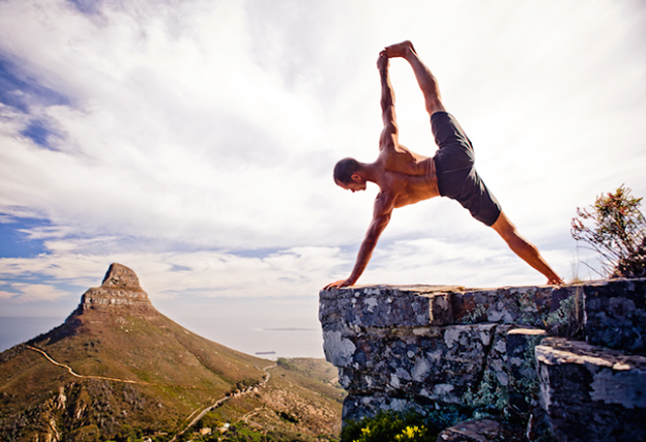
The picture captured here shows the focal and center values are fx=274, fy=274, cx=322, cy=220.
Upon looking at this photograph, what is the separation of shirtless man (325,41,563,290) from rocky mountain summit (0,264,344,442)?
3496 centimetres

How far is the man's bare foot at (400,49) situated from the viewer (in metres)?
5.04

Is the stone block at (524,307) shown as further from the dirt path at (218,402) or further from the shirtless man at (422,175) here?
the dirt path at (218,402)

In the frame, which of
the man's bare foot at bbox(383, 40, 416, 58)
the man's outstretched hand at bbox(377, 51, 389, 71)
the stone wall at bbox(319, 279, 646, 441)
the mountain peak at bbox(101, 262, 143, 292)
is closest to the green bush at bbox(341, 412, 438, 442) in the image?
the stone wall at bbox(319, 279, 646, 441)

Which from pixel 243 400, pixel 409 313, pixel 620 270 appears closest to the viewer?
pixel 620 270

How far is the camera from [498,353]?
2.87m

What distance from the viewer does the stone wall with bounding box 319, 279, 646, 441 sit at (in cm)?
159

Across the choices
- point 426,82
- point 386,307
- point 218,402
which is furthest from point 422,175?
point 218,402

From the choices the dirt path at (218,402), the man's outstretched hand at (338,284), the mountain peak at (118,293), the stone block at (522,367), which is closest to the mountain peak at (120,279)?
the mountain peak at (118,293)

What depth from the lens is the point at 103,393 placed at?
36.5m

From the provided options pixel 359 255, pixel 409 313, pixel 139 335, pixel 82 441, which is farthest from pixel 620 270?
pixel 139 335

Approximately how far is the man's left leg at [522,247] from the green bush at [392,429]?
245 cm

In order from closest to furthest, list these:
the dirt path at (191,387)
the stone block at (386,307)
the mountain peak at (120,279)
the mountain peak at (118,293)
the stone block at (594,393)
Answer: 1. the stone block at (594,393)
2. the stone block at (386,307)
3. the dirt path at (191,387)
4. the mountain peak at (118,293)
5. the mountain peak at (120,279)

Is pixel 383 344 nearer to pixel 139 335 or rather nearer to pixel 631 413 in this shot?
pixel 631 413

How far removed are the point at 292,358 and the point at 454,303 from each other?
81.9 meters
